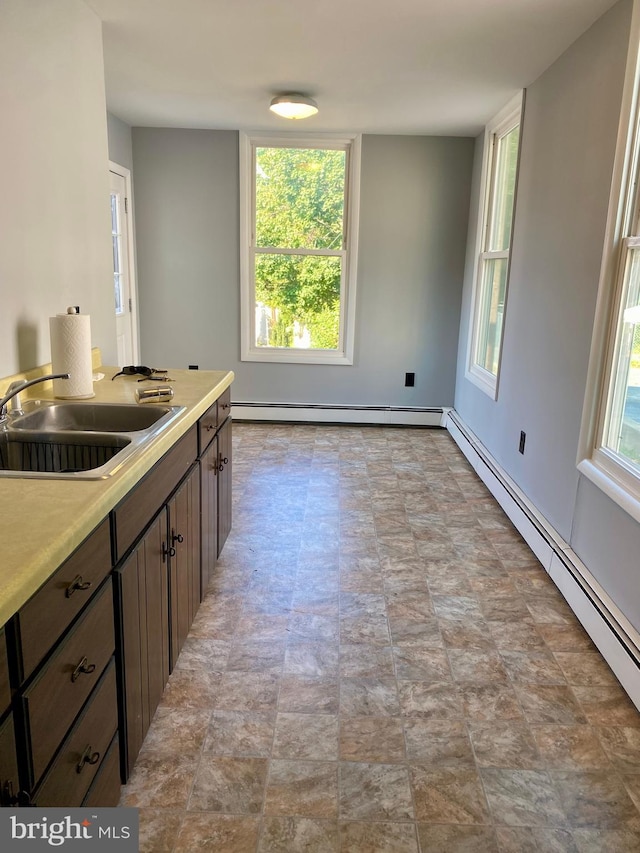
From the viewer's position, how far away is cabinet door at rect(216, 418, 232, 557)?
266 cm

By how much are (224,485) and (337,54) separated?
2235 millimetres

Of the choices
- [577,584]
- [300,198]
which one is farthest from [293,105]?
[577,584]

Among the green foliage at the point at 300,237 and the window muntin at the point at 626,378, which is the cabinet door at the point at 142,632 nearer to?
the window muntin at the point at 626,378

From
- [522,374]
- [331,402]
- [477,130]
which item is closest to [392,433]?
[331,402]

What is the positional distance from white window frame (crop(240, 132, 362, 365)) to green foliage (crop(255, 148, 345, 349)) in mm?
50

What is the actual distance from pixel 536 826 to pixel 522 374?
247cm

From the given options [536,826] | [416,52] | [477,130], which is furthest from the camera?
[477,130]

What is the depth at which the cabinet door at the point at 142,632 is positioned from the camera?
1469 millimetres

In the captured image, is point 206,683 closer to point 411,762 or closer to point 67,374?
point 411,762

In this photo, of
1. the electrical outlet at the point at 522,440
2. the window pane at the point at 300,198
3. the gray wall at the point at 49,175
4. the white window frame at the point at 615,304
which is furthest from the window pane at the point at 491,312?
the gray wall at the point at 49,175

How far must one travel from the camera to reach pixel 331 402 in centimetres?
547

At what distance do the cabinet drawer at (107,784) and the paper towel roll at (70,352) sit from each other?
1.16 meters

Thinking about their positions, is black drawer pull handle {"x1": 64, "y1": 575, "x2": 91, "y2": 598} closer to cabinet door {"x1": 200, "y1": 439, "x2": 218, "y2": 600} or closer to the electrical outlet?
cabinet door {"x1": 200, "y1": 439, "x2": 218, "y2": 600}

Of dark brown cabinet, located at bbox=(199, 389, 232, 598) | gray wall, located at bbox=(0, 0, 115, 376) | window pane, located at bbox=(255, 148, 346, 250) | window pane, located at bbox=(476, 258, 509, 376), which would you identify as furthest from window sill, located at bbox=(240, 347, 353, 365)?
dark brown cabinet, located at bbox=(199, 389, 232, 598)
